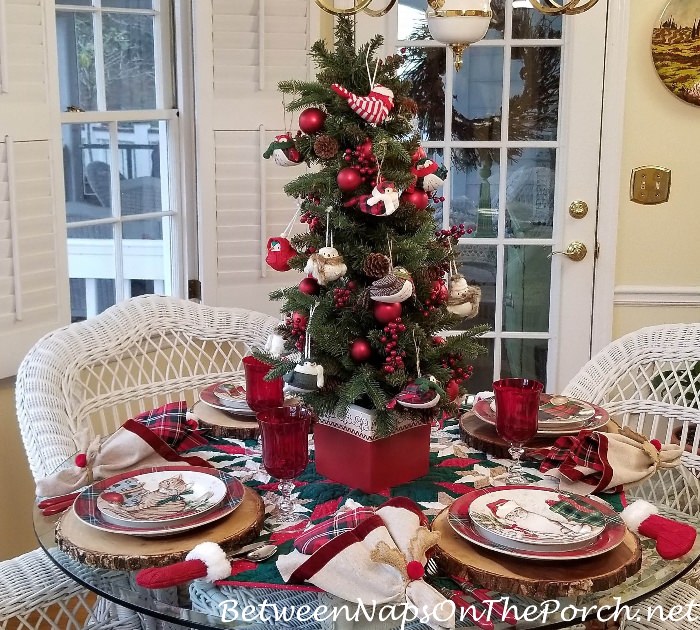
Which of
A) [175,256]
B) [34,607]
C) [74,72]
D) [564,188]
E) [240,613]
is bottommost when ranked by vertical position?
[34,607]

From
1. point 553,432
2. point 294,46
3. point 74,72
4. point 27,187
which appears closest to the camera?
point 553,432

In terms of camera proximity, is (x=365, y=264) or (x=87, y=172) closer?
(x=365, y=264)

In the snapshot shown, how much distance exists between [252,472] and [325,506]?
197 mm

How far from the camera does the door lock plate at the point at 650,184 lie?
3.22 meters

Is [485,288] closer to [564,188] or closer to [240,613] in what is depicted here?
[564,188]

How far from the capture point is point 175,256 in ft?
10.6

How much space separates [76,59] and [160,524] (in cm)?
195

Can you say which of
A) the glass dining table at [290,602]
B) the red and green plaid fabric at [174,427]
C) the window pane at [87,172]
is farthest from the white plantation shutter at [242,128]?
the glass dining table at [290,602]

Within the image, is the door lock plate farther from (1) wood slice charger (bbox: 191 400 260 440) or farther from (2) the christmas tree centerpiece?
(1) wood slice charger (bbox: 191 400 260 440)

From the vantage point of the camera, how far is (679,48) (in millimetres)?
3135

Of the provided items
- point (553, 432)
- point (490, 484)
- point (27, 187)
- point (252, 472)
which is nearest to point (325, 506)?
point (252, 472)

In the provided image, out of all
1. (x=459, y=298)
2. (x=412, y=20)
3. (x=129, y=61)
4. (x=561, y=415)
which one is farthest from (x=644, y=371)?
(x=129, y=61)

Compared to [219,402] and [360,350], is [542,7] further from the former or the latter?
[219,402]

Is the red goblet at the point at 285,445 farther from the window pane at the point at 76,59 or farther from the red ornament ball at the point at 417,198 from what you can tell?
the window pane at the point at 76,59
